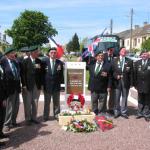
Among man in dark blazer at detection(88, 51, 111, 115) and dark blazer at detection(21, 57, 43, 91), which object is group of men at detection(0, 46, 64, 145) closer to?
dark blazer at detection(21, 57, 43, 91)

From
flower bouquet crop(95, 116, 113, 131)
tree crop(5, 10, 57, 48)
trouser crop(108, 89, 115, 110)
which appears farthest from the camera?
Answer: tree crop(5, 10, 57, 48)

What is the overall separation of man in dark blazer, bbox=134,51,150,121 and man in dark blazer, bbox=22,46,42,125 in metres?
2.74

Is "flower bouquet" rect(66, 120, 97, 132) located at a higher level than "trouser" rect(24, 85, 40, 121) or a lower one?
lower

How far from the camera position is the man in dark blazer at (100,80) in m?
10.9

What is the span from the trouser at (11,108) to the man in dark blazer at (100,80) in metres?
2.33

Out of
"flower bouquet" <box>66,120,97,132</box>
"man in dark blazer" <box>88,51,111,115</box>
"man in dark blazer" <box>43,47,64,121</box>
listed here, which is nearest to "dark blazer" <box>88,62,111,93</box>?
"man in dark blazer" <box>88,51,111,115</box>

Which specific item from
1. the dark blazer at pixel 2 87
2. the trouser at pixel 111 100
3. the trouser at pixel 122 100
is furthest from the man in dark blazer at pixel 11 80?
the trouser at pixel 111 100

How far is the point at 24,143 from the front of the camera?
8250 mm

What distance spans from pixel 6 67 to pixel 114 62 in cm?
338

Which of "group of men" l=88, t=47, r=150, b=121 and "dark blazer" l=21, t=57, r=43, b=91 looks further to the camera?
"group of men" l=88, t=47, r=150, b=121

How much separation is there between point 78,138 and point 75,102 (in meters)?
2.16

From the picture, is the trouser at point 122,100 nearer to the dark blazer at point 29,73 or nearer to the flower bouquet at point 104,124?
the flower bouquet at point 104,124

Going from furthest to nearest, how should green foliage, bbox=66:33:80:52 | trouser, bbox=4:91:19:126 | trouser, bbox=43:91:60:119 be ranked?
green foliage, bbox=66:33:80:52 → trouser, bbox=43:91:60:119 → trouser, bbox=4:91:19:126

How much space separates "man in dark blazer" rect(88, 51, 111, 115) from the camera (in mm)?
10891
